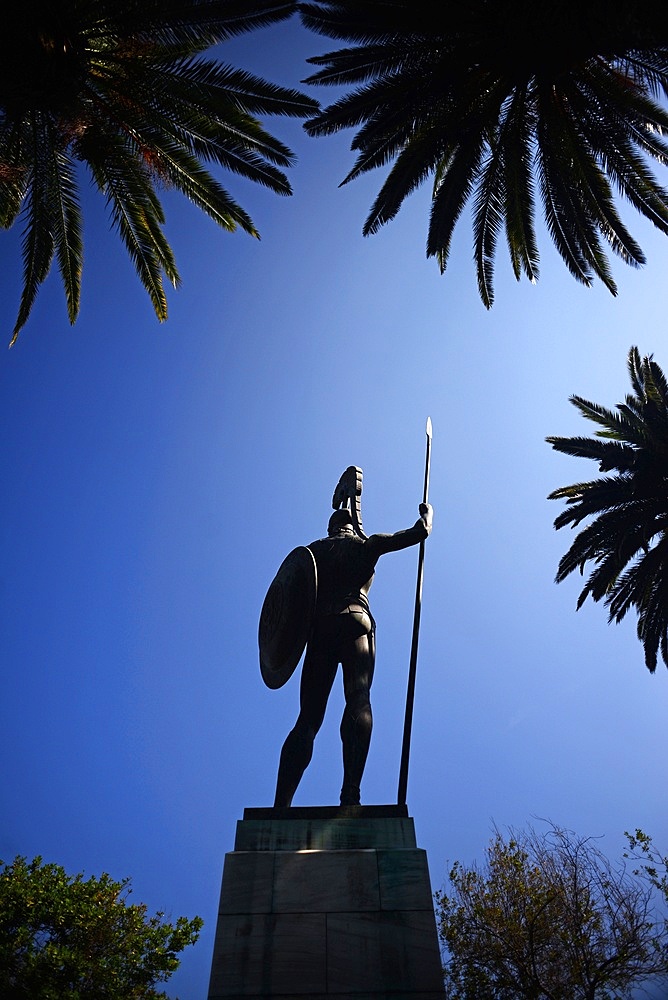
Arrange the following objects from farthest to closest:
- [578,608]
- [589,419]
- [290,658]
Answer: [578,608]
[589,419]
[290,658]

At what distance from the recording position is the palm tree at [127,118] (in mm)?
6863

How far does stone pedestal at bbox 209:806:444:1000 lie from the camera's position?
4473 mm

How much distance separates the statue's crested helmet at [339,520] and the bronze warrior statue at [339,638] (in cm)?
5

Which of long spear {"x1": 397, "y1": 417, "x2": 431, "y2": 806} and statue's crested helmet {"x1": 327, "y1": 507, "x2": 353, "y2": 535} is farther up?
statue's crested helmet {"x1": 327, "y1": 507, "x2": 353, "y2": 535}

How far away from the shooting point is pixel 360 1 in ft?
23.2

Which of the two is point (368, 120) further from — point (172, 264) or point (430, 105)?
point (172, 264)

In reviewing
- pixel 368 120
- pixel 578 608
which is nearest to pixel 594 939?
pixel 578 608

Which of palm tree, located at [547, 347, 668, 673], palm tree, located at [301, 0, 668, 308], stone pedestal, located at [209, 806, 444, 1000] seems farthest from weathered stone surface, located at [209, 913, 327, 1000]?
palm tree, located at [547, 347, 668, 673]

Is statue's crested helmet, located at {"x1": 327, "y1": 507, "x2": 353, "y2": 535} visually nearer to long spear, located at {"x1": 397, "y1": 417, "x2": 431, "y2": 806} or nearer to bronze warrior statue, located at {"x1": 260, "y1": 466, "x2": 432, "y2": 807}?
bronze warrior statue, located at {"x1": 260, "y1": 466, "x2": 432, "y2": 807}

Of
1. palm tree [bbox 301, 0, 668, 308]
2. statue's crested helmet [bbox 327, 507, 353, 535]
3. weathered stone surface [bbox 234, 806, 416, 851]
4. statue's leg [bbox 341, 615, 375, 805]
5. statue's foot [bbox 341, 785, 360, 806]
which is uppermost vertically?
palm tree [bbox 301, 0, 668, 308]

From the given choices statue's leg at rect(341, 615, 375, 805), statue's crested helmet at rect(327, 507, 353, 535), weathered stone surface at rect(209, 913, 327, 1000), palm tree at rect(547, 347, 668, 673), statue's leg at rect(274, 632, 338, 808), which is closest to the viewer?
weathered stone surface at rect(209, 913, 327, 1000)

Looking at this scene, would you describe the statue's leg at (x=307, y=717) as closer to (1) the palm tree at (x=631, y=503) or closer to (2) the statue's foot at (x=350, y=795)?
(2) the statue's foot at (x=350, y=795)

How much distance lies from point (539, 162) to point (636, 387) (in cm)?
796

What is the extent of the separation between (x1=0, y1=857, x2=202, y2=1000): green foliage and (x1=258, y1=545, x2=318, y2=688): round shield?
10901 millimetres
